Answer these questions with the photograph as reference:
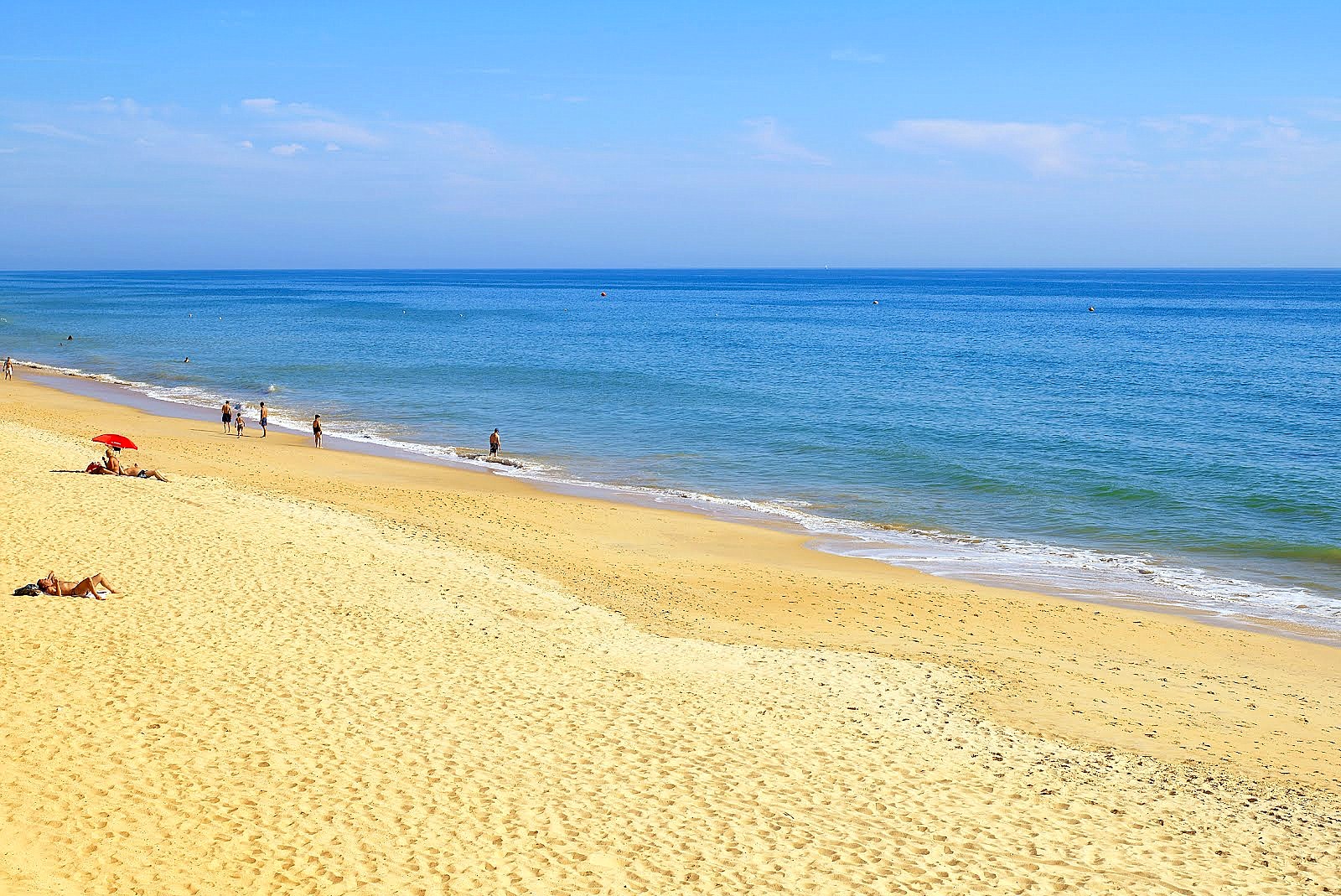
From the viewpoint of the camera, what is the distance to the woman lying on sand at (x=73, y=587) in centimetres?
1434

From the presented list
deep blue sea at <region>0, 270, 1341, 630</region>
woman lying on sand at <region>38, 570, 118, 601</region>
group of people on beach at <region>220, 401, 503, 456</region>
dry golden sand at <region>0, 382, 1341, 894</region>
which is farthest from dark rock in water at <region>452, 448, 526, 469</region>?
woman lying on sand at <region>38, 570, 118, 601</region>

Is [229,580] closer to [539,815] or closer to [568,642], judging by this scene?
[568,642]

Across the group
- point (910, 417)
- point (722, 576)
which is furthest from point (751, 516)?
point (910, 417)

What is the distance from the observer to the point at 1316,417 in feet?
130

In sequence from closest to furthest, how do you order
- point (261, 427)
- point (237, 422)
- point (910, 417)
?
point (237, 422) < point (261, 427) < point (910, 417)

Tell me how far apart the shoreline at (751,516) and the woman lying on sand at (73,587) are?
572 inches

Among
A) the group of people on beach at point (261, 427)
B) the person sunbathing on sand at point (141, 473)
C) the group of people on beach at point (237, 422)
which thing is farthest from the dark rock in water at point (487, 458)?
the person sunbathing on sand at point (141, 473)

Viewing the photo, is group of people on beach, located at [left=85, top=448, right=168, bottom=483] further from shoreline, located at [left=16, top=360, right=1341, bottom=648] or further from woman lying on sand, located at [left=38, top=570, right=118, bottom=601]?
shoreline, located at [left=16, top=360, right=1341, bottom=648]

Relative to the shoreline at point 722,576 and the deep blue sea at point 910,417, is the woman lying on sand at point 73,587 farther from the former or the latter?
the deep blue sea at point 910,417

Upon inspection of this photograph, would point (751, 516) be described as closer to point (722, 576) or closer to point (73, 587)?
point (722, 576)

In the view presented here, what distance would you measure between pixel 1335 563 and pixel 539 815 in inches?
815

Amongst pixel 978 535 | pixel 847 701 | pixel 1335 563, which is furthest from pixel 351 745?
pixel 1335 563

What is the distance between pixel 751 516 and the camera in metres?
26.6

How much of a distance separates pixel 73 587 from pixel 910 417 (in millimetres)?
32649
